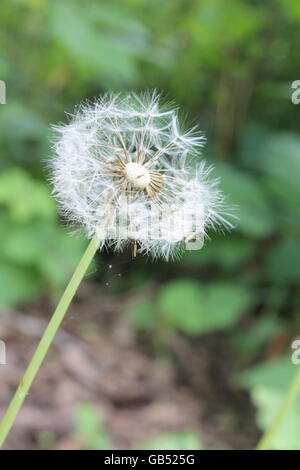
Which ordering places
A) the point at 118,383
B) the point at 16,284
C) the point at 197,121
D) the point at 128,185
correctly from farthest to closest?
the point at 197,121 → the point at 118,383 → the point at 16,284 → the point at 128,185

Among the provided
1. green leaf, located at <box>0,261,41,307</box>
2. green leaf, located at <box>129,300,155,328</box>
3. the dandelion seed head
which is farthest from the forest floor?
the dandelion seed head

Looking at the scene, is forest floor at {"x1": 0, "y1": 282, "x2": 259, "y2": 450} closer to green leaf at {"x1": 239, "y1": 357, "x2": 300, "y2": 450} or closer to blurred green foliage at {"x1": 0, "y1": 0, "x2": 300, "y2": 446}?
blurred green foliage at {"x1": 0, "y1": 0, "x2": 300, "y2": 446}

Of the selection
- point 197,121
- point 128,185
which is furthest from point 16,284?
point 128,185

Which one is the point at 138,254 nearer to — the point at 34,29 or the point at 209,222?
the point at 209,222

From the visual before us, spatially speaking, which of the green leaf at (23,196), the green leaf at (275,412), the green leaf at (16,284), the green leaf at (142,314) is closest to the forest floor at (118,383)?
the green leaf at (142,314)

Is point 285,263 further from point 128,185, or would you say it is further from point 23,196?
point 128,185

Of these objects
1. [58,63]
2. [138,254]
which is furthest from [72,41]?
[138,254]
